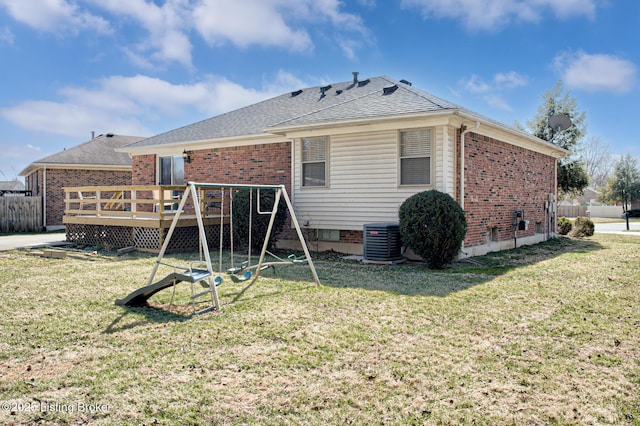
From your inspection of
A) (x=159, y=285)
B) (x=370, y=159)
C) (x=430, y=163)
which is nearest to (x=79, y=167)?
(x=370, y=159)

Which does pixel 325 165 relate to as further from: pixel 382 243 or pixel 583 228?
pixel 583 228

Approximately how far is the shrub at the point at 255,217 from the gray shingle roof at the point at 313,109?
5.88ft

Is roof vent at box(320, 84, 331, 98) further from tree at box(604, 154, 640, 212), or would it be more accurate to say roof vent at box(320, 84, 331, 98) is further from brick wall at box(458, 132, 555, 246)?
tree at box(604, 154, 640, 212)

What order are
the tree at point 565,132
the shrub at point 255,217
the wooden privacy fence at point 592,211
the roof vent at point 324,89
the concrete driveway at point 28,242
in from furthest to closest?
the wooden privacy fence at point 592,211, the tree at point 565,132, the roof vent at point 324,89, the concrete driveway at point 28,242, the shrub at point 255,217

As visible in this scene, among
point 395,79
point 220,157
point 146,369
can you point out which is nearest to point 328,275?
point 146,369

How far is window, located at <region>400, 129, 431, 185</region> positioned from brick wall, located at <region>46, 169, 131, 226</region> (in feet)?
54.3

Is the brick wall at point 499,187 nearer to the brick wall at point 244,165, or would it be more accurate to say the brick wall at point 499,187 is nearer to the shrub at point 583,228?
the shrub at point 583,228

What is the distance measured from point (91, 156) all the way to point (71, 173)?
1277 mm

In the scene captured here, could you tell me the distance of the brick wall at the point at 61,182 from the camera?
20562mm

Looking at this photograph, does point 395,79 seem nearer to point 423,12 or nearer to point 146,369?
point 423,12

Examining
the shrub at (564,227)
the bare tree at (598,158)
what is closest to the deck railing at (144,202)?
the shrub at (564,227)

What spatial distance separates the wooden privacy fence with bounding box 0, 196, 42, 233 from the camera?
64.1 feet

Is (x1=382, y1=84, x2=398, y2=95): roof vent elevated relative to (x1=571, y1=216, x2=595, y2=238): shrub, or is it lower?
elevated

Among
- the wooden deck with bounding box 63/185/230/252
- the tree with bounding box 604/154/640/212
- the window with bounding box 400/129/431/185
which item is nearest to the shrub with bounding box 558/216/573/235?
the window with bounding box 400/129/431/185
